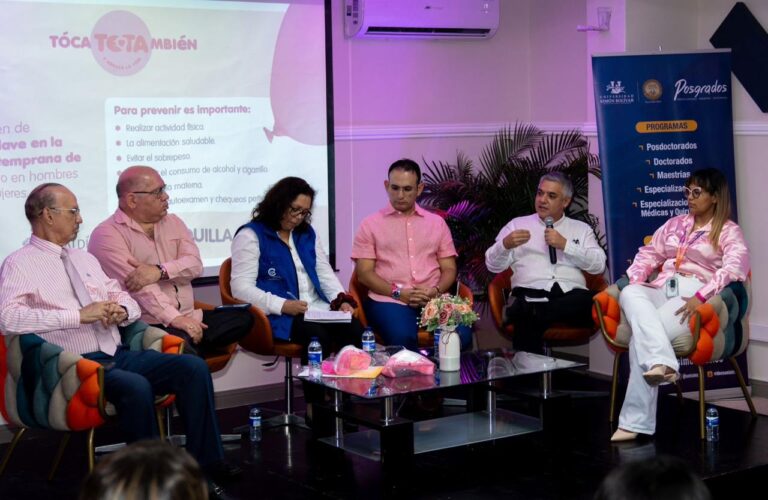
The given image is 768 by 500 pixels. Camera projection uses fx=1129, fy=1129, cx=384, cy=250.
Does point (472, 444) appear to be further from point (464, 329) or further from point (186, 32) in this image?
point (186, 32)

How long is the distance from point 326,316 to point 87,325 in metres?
1.25

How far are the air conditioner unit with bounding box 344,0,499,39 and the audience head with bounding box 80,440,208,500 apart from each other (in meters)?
5.49

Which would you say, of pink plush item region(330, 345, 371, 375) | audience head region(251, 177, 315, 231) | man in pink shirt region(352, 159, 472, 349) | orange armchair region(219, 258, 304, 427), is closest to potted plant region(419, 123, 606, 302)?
man in pink shirt region(352, 159, 472, 349)

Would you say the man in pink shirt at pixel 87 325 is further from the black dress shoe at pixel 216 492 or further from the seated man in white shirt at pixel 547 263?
the seated man in white shirt at pixel 547 263

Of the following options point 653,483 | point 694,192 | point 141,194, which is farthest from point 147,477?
point 694,192

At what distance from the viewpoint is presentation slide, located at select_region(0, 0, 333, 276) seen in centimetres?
560

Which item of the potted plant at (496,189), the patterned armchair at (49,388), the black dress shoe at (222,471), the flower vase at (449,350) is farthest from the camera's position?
the potted plant at (496,189)

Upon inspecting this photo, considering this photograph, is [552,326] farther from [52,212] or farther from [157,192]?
[52,212]

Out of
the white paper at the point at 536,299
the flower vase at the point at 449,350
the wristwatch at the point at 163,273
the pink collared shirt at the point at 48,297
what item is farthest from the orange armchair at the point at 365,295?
the pink collared shirt at the point at 48,297

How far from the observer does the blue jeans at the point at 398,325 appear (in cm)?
586

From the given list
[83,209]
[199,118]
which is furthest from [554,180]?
[83,209]

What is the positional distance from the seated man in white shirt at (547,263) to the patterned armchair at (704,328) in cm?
32

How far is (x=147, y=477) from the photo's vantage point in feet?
5.35

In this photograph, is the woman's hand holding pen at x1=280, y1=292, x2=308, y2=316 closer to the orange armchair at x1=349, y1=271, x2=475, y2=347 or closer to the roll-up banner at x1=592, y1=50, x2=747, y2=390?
the orange armchair at x1=349, y1=271, x2=475, y2=347
